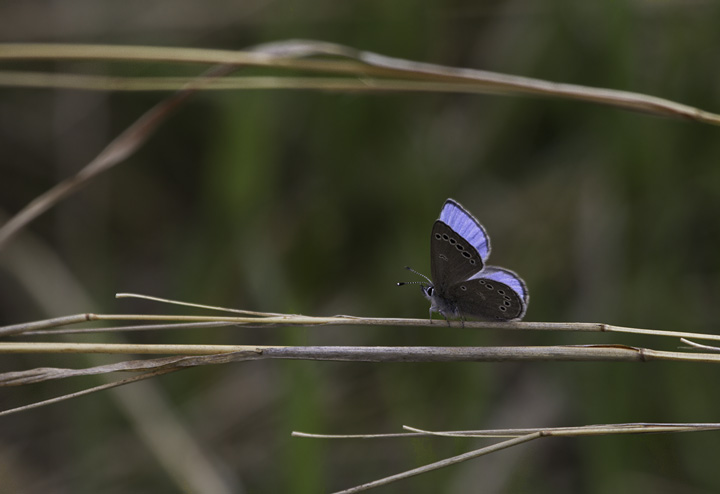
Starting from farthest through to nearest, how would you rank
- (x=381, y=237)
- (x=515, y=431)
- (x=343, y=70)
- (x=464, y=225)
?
(x=381, y=237) < (x=343, y=70) < (x=464, y=225) < (x=515, y=431)

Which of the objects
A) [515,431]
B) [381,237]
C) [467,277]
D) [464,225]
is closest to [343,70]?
[464,225]

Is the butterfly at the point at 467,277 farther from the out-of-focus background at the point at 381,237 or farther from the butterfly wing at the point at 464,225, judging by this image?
the out-of-focus background at the point at 381,237

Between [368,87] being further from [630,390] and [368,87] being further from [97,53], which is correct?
[630,390]

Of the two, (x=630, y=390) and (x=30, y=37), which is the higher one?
(x=30, y=37)

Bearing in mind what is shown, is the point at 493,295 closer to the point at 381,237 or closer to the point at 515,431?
the point at 515,431

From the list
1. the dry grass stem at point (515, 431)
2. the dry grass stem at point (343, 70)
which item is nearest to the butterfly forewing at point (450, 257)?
the dry grass stem at point (343, 70)

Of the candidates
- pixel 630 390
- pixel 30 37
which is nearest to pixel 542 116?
pixel 630 390
